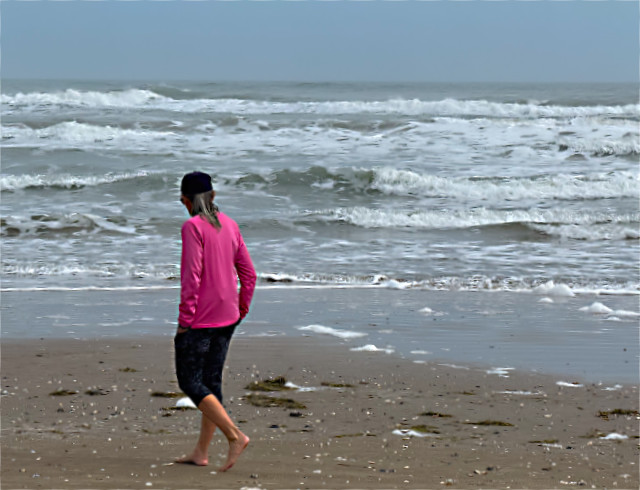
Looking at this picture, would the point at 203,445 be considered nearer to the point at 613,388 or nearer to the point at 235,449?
the point at 235,449

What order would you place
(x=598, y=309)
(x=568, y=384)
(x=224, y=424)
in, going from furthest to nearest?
(x=598, y=309) → (x=568, y=384) → (x=224, y=424)

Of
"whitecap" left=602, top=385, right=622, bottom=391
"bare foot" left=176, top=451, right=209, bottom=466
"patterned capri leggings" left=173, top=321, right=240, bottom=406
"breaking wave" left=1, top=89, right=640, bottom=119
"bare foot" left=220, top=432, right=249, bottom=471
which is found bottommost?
"whitecap" left=602, top=385, right=622, bottom=391

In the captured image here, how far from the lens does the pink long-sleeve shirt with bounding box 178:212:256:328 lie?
3.78 m

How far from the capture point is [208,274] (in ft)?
12.6

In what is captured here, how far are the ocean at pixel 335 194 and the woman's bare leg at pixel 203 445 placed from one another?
19.6 ft

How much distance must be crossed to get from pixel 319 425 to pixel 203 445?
3.32 feet

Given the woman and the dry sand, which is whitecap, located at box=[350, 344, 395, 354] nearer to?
the dry sand

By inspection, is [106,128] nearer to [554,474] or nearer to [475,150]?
[475,150]

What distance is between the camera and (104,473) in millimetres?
3965

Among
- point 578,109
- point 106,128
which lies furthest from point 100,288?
point 578,109

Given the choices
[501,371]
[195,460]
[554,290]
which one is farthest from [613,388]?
[554,290]

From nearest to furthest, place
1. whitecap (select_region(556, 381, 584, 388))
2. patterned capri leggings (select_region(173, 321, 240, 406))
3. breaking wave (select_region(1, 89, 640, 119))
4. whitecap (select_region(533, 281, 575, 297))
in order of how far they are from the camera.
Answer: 1. patterned capri leggings (select_region(173, 321, 240, 406))
2. whitecap (select_region(556, 381, 584, 388))
3. whitecap (select_region(533, 281, 575, 297))
4. breaking wave (select_region(1, 89, 640, 119))

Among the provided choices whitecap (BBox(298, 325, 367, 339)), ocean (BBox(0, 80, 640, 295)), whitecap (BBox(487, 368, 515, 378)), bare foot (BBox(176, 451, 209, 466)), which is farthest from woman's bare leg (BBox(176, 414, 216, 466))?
ocean (BBox(0, 80, 640, 295))

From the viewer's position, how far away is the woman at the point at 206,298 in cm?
379
